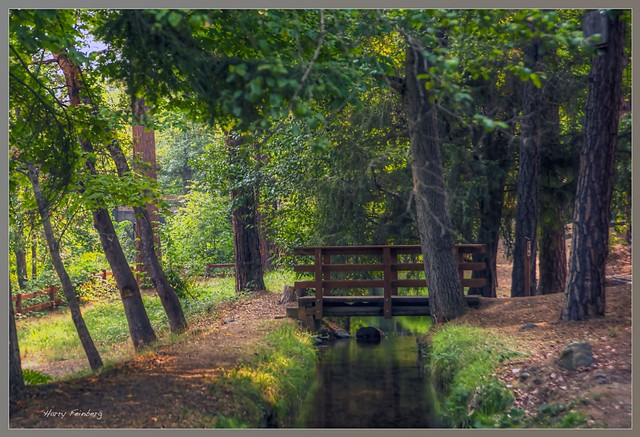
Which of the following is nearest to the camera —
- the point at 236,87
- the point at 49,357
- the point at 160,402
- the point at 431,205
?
the point at 236,87

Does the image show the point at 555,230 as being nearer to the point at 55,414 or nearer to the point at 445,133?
the point at 445,133

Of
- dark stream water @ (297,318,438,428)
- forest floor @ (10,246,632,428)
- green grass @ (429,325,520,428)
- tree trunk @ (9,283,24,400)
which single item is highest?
tree trunk @ (9,283,24,400)

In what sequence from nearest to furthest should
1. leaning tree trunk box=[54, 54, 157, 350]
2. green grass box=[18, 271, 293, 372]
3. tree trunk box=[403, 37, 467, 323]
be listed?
1. tree trunk box=[403, 37, 467, 323]
2. leaning tree trunk box=[54, 54, 157, 350]
3. green grass box=[18, 271, 293, 372]

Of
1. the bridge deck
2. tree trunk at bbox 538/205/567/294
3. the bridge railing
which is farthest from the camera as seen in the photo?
tree trunk at bbox 538/205/567/294

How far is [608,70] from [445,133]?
5.53m

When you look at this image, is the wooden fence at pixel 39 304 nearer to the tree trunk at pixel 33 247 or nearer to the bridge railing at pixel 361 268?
the tree trunk at pixel 33 247

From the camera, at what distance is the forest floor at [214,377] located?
24.7 ft

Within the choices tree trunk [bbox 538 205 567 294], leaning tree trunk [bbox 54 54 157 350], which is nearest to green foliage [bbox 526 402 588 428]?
leaning tree trunk [bbox 54 54 157 350]

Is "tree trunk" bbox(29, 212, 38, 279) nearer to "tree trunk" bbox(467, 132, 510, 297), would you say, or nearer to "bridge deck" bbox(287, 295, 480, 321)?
"bridge deck" bbox(287, 295, 480, 321)

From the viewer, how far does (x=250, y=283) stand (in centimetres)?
1906

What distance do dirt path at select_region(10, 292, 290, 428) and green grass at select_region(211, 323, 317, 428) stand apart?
0.66 feet

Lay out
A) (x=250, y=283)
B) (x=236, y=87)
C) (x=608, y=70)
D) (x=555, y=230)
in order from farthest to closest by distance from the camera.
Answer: (x=250, y=283), (x=555, y=230), (x=608, y=70), (x=236, y=87)

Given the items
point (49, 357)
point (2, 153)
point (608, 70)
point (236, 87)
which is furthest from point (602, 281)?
point (49, 357)

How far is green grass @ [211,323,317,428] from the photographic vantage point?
8.38 meters
